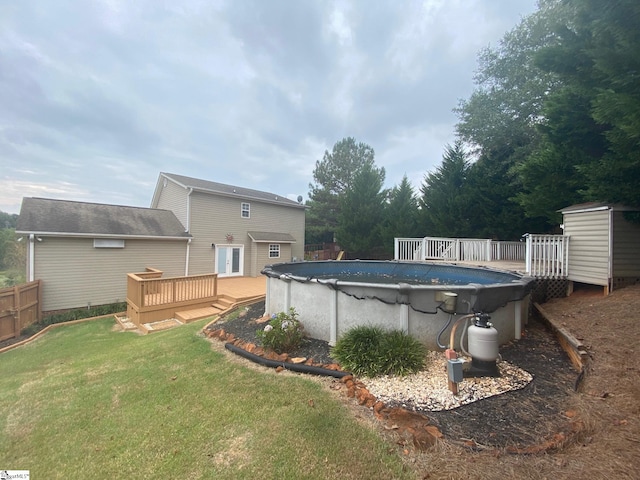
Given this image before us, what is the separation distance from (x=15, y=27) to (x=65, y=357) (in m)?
10.7

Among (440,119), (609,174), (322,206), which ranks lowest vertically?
(609,174)

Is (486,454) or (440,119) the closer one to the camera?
(486,454)

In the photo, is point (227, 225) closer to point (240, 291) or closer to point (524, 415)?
point (240, 291)

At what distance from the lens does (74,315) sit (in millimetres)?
10883

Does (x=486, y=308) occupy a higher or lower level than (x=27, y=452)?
higher

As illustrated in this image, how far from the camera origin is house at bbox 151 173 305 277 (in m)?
14.6

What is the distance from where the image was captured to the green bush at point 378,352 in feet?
11.9

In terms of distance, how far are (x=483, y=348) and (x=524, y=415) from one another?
Result: 2.56 ft

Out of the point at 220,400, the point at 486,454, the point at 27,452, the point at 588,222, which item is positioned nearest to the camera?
the point at 486,454

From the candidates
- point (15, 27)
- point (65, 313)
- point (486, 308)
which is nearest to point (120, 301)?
point (65, 313)

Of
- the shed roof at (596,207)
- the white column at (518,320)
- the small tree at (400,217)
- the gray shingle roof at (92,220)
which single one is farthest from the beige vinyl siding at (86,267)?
the shed roof at (596,207)

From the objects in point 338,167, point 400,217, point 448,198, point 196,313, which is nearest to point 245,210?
point 196,313

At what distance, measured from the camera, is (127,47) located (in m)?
11.6

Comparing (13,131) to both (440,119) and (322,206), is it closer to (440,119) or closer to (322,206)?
(322,206)
